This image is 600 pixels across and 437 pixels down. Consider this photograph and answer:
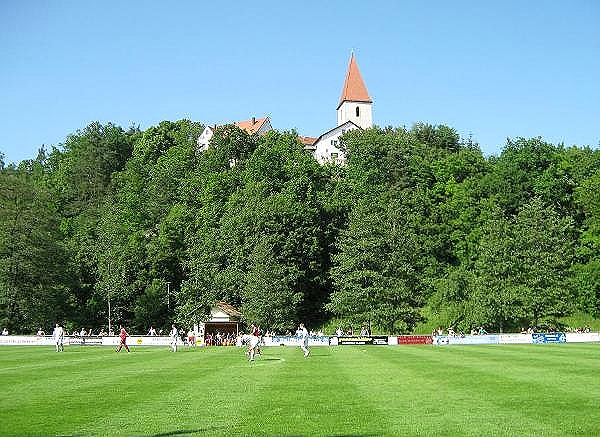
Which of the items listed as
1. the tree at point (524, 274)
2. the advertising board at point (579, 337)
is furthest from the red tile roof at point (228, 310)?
the advertising board at point (579, 337)

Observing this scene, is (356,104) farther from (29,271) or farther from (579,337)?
(579,337)

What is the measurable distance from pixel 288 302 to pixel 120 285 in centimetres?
2393

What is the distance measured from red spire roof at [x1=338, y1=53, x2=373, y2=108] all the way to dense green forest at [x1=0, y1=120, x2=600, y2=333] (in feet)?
146

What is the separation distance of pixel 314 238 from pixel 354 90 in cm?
8010

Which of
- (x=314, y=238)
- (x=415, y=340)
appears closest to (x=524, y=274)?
(x=415, y=340)

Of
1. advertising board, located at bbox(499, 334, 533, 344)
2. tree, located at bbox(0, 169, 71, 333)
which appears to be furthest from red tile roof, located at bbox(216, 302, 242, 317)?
advertising board, located at bbox(499, 334, 533, 344)

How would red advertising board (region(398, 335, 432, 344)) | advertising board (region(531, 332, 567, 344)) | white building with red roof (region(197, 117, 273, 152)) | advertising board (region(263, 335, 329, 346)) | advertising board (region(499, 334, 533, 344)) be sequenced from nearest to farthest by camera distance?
advertising board (region(263, 335, 329, 346)) → advertising board (region(499, 334, 533, 344)) → advertising board (region(531, 332, 567, 344)) → red advertising board (region(398, 335, 432, 344)) → white building with red roof (region(197, 117, 273, 152))

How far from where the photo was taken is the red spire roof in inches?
6393

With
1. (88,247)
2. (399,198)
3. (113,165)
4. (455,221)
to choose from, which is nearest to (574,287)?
(455,221)

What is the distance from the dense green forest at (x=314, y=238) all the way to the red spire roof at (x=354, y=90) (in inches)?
1746

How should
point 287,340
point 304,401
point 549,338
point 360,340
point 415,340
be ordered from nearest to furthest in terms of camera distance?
Result: point 304,401 → point 360,340 → point 549,338 → point 287,340 → point 415,340

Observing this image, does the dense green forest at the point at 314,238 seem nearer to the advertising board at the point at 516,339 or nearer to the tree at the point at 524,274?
the tree at the point at 524,274

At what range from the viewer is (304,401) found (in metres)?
19.2

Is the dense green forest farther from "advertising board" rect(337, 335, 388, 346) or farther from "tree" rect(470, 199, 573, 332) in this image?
"advertising board" rect(337, 335, 388, 346)
